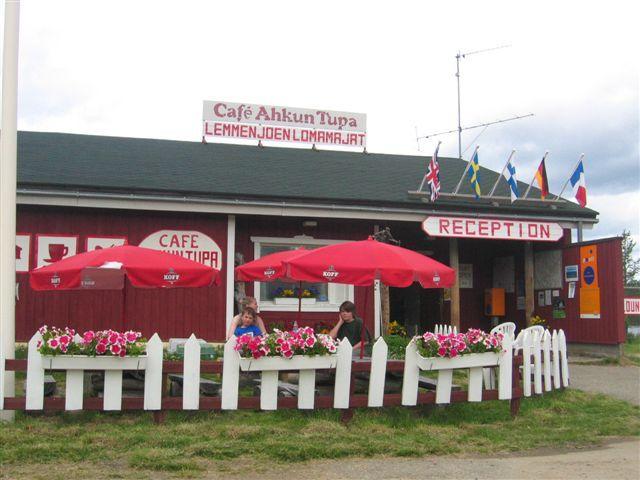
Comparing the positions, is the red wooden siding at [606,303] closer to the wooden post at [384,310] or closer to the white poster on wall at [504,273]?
the white poster on wall at [504,273]

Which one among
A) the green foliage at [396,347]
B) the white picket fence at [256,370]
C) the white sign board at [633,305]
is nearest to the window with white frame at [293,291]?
the green foliage at [396,347]

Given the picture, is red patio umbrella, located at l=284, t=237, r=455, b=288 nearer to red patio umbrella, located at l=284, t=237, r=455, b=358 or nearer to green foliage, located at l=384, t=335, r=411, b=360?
red patio umbrella, located at l=284, t=237, r=455, b=358

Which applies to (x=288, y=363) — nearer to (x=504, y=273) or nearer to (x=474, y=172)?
(x=474, y=172)

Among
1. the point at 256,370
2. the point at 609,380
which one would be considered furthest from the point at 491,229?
the point at 256,370

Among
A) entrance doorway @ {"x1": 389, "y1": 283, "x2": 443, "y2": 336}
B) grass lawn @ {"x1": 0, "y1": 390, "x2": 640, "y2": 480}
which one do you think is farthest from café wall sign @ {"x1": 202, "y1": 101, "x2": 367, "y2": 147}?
grass lawn @ {"x1": 0, "y1": 390, "x2": 640, "y2": 480}

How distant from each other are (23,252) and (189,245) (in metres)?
3.05

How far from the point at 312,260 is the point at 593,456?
3593 millimetres

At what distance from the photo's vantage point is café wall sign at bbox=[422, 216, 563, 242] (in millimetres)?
15305

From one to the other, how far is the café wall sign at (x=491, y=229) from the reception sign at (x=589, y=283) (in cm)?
72

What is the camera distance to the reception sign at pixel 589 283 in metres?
15.8

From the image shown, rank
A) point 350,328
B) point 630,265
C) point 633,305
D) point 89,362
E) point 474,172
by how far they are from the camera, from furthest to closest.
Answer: point 630,265, point 633,305, point 474,172, point 350,328, point 89,362

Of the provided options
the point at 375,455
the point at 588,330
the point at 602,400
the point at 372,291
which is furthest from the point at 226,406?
the point at 588,330

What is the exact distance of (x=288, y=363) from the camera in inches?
311

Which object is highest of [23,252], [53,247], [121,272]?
[53,247]
